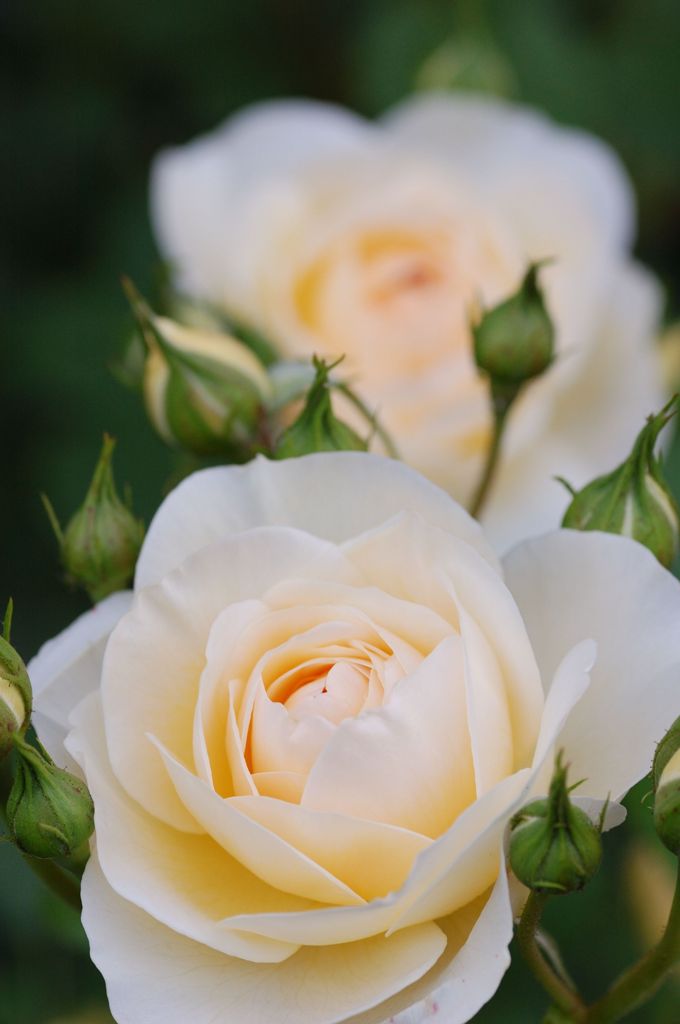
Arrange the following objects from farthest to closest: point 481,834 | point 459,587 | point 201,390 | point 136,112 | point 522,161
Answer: point 136,112 → point 522,161 → point 201,390 → point 459,587 → point 481,834

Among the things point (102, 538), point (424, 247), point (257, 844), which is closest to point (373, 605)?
point (257, 844)

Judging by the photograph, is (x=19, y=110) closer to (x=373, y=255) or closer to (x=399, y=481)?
(x=373, y=255)

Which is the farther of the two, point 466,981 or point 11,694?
point 11,694

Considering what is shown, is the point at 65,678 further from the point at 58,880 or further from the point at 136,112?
the point at 136,112

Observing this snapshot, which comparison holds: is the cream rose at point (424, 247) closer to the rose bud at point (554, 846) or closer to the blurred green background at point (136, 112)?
the blurred green background at point (136, 112)

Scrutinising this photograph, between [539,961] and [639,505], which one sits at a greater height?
[639,505]

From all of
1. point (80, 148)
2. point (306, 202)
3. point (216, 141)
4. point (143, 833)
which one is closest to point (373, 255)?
point (306, 202)

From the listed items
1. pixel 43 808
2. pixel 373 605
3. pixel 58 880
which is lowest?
pixel 58 880
